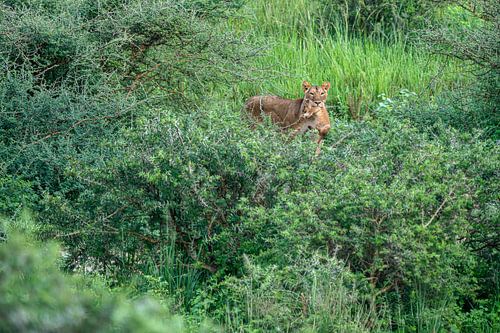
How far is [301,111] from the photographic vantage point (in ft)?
35.1

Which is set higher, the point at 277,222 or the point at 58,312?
the point at 58,312

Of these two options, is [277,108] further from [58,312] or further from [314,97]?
[58,312]

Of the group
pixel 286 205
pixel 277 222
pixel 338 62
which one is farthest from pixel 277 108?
pixel 277 222

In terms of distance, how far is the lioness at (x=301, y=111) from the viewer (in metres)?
10.6

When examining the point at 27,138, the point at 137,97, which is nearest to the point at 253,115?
the point at 137,97

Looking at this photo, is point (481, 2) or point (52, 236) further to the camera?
point (481, 2)

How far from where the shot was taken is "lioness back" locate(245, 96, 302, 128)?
10.7 meters

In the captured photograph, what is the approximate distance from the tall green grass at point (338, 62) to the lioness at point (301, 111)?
716 mm

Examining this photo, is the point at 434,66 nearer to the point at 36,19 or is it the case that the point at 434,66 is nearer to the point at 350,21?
the point at 350,21

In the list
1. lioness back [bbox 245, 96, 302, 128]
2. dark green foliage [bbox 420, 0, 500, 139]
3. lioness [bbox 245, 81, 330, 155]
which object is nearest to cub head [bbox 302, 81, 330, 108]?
lioness [bbox 245, 81, 330, 155]

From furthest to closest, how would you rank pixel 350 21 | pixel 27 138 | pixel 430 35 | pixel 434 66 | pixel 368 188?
pixel 350 21
pixel 434 66
pixel 430 35
pixel 27 138
pixel 368 188

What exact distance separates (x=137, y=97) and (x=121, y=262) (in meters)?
3.84

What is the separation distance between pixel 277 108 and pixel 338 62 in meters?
2.47

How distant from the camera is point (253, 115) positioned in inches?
424
